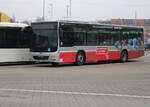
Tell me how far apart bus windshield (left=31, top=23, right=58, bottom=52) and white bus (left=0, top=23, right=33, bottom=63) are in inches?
31.8

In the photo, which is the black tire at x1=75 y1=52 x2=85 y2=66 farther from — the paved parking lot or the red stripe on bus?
the paved parking lot

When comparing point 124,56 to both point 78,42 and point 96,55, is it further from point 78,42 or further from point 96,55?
point 78,42

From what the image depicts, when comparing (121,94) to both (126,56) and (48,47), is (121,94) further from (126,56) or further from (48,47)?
(126,56)

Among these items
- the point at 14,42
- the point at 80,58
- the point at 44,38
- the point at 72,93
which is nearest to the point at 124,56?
the point at 80,58

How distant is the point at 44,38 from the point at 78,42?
245 centimetres

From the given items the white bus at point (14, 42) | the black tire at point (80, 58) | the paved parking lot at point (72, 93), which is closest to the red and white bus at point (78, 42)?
the black tire at point (80, 58)

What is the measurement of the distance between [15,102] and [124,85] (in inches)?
218

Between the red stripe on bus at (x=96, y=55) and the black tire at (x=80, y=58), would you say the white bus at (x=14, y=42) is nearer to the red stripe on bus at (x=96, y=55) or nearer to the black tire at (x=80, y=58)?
the red stripe on bus at (x=96, y=55)

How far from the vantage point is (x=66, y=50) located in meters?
24.3

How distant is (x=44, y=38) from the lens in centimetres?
2438

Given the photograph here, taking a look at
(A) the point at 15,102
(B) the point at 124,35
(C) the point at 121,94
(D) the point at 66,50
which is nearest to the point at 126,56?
(B) the point at 124,35

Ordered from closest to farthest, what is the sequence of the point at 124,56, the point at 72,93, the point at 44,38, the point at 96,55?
the point at 72,93
the point at 44,38
the point at 96,55
the point at 124,56

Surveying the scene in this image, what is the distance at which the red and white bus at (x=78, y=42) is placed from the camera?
78.6ft

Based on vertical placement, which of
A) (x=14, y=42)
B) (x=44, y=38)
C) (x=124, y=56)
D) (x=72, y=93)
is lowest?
(x=72, y=93)
